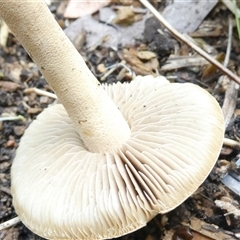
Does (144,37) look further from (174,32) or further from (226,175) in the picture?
(226,175)

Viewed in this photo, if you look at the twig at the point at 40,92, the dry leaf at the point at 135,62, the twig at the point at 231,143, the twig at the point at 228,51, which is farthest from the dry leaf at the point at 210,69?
the twig at the point at 40,92

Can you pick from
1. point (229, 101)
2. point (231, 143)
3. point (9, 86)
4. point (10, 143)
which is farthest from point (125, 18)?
point (231, 143)

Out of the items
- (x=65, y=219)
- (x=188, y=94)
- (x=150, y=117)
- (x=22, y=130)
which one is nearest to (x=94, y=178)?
→ (x=65, y=219)

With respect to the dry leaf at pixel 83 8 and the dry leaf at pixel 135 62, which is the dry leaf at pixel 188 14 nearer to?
the dry leaf at pixel 135 62

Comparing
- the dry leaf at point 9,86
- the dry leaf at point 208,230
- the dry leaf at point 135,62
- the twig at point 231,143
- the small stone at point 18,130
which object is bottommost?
the dry leaf at point 208,230

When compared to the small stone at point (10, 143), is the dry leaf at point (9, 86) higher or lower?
higher

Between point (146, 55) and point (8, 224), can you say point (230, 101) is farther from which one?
point (8, 224)
